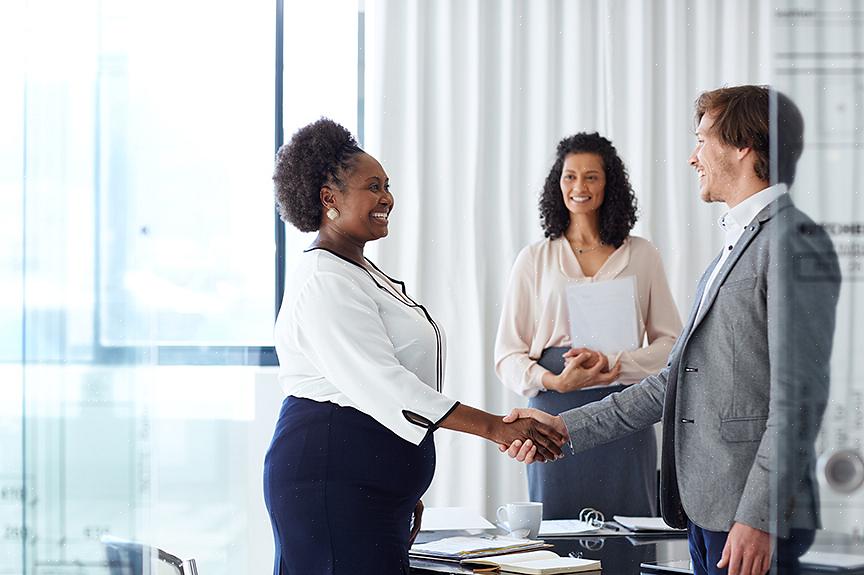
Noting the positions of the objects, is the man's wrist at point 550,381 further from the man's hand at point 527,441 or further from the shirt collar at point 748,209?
the shirt collar at point 748,209

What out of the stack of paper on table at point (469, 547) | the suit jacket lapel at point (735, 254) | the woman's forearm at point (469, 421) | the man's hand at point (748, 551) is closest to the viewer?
the man's hand at point (748, 551)

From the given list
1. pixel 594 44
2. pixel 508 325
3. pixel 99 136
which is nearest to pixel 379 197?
pixel 508 325

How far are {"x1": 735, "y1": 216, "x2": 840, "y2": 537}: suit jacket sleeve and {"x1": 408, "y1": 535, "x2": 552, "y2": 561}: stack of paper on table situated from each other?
1063 mm

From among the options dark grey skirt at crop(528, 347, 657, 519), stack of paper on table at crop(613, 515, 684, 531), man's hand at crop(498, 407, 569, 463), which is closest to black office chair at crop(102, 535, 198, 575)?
man's hand at crop(498, 407, 569, 463)

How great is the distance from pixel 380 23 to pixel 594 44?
91 centimetres

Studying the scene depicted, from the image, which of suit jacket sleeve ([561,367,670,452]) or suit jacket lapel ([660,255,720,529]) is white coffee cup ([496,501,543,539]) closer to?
suit jacket sleeve ([561,367,670,452])

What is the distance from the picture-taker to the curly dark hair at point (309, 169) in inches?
91.0

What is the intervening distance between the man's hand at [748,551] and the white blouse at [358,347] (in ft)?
2.07

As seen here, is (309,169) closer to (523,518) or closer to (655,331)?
(523,518)

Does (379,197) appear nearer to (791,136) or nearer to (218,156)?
(791,136)

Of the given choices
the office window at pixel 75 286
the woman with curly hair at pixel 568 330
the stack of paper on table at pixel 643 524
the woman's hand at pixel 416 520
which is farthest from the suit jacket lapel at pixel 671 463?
the woman with curly hair at pixel 568 330

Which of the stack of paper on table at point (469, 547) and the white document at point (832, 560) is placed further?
the stack of paper on table at point (469, 547)

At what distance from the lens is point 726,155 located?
5.99 ft

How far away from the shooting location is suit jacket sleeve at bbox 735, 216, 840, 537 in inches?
33.2
